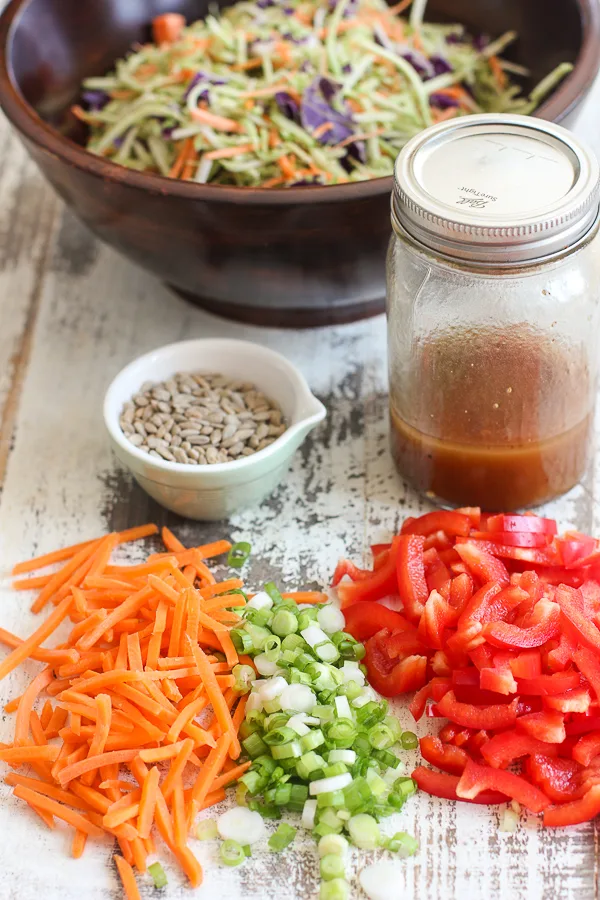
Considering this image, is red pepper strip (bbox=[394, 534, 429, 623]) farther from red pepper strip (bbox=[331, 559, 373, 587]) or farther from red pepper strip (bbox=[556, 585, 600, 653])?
red pepper strip (bbox=[556, 585, 600, 653])

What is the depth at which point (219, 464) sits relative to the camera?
2258mm

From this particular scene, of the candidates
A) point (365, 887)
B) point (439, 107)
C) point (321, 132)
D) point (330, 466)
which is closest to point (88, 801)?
point (365, 887)

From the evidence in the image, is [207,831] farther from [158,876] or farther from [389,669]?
[389,669]

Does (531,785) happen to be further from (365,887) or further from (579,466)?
(579,466)

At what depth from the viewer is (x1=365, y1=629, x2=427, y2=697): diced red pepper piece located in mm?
2023

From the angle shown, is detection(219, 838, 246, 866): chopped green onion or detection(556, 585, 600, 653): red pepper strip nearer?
detection(219, 838, 246, 866): chopped green onion

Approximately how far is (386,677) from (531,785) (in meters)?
0.33

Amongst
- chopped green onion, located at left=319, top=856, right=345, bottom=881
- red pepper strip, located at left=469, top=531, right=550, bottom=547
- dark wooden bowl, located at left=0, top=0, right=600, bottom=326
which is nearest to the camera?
chopped green onion, located at left=319, top=856, right=345, bottom=881

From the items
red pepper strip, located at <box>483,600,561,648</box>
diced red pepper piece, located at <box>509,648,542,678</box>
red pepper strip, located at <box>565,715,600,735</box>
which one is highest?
red pepper strip, located at <box>483,600,561,648</box>

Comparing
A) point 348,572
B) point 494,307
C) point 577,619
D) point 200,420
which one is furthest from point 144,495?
point 577,619

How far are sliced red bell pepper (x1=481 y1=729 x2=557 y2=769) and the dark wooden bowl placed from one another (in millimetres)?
1072

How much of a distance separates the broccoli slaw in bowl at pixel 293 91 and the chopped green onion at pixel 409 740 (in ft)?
4.08

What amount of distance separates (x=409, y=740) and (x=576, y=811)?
1.02 ft

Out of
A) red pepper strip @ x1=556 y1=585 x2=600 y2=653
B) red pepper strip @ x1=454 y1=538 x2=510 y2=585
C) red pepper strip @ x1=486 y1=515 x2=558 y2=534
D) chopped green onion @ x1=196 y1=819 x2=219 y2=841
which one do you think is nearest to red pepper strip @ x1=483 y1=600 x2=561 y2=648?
red pepper strip @ x1=556 y1=585 x2=600 y2=653
